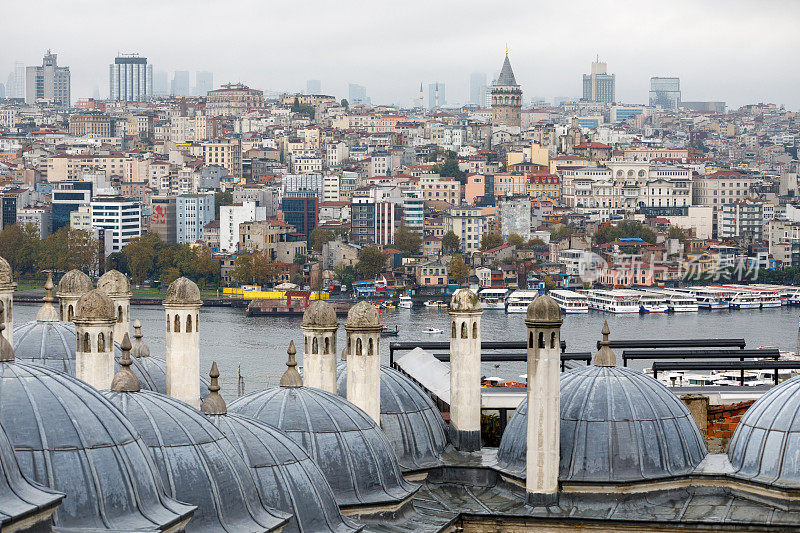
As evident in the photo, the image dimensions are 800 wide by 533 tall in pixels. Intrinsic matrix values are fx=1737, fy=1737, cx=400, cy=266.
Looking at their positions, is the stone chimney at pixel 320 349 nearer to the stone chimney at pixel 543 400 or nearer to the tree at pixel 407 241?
the stone chimney at pixel 543 400

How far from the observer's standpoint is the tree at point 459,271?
43.2 m

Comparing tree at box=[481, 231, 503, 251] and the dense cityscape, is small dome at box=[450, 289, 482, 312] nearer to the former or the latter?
the dense cityscape

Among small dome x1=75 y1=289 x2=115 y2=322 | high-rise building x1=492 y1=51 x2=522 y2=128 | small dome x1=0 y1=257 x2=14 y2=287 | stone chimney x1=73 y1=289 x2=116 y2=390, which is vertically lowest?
stone chimney x1=73 y1=289 x2=116 y2=390

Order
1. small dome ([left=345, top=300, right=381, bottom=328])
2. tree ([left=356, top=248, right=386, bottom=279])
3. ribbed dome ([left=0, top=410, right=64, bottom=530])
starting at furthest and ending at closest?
tree ([left=356, top=248, right=386, bottom=279]) < small dome ([left=345, top=300, right=381, bottom=328]) < ribbed dome ([left=0, top=410, right=64, bottom=530])

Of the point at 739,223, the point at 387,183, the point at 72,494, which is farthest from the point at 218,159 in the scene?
the point at 72,494

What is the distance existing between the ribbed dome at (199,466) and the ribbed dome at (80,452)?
15.3 inches

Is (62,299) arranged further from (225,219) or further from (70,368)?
(225,219)

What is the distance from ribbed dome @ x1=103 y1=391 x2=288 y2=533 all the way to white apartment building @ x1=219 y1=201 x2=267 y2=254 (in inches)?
1618

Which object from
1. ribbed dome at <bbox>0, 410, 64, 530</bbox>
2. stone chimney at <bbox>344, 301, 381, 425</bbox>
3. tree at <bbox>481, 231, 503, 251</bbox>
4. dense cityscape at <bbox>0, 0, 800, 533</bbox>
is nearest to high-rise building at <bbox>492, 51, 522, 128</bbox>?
dense cityscape at <bbox>0, 0, 800, 533</bbox>

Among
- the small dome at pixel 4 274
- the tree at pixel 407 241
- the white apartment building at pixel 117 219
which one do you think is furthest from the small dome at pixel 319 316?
the tree at pixel 407 241

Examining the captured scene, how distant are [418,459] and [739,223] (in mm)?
45287

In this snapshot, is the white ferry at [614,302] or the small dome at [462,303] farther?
the white ferry at [614,302]

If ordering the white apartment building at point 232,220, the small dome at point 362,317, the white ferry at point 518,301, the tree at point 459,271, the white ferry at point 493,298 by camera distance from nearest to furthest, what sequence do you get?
the small dome at point 362,317
the white ferry at point 518,301
the white ferry at point 493,298
the tree at point 459,271
the white apartment building at point 232,220

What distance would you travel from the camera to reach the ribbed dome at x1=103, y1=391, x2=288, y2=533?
6191mm
